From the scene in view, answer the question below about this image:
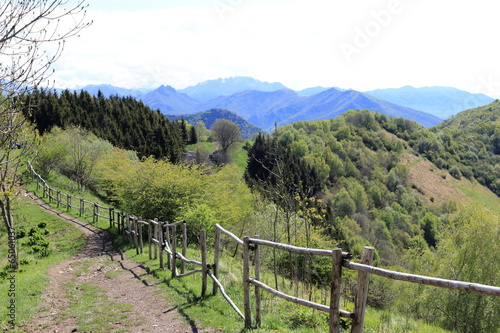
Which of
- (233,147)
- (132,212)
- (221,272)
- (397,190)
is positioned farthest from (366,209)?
(221,272)

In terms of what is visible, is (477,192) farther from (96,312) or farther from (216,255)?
(96,312)

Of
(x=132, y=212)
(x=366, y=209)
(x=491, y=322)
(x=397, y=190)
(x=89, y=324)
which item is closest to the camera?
(x=89, y=324)

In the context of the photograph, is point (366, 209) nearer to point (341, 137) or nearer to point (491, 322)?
point (341, 137)

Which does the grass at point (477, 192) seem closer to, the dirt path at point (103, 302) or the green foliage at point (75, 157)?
the green foliage at point (75, 157)

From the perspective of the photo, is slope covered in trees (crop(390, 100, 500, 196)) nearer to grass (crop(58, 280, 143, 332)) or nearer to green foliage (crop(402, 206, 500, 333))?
green foliage (crop(402, 206, 500, 333))

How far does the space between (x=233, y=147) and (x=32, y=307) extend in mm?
82170

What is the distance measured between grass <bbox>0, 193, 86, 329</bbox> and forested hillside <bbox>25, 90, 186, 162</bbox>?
31.7 m

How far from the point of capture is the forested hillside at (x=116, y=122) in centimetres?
5159

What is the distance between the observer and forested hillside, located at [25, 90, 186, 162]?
51594 millimetres

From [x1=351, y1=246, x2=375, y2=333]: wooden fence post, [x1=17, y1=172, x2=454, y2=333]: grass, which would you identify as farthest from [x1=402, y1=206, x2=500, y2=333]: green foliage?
[x1=351, y1=246, x2=375, y2=333]: wooden fence post

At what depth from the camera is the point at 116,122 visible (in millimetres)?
61938

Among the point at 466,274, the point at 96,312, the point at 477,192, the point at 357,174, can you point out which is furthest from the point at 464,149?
the point at 96,312

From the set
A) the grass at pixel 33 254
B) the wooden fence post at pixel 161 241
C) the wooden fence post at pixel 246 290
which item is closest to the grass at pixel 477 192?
the grass at pixel 33 254

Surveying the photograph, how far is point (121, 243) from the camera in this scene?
17.8 m
